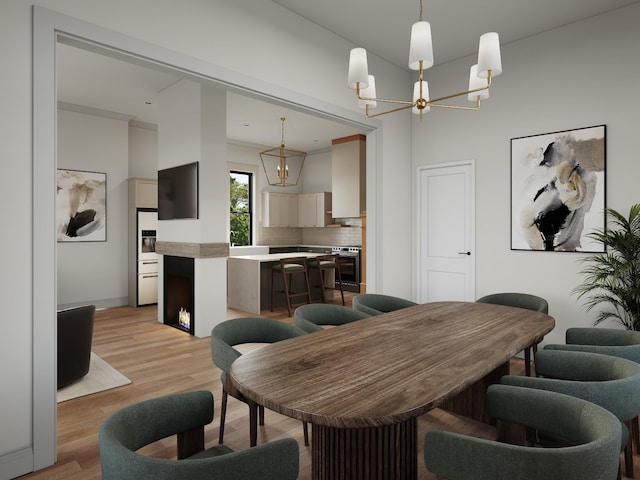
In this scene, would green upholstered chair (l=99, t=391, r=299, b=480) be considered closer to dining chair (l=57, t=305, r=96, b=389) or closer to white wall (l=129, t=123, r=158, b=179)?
dining chair (l=57, t=305, r=96, b=389)

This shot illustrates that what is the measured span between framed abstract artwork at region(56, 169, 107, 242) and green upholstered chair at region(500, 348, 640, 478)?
644 cm

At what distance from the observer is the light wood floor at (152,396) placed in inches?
93.0

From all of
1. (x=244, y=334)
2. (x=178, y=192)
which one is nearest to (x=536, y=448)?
(x=244, y=334)

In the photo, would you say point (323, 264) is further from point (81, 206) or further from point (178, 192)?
point (81, 206)

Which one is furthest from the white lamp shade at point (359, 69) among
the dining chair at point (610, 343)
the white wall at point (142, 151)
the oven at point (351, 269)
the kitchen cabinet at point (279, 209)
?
the kitchen cabinet at point (279, 209)

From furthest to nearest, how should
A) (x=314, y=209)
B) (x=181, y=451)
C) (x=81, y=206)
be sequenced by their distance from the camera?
(x=314, y=209) → (x=81, y=206) → (x=181, y=451)

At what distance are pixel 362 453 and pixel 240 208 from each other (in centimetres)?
759

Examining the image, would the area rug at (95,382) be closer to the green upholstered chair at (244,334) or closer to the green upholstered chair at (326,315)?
the green upholstered chair at (244,334)

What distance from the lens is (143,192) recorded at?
6652 mm

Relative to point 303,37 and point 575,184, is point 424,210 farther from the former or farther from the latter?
point 303,37

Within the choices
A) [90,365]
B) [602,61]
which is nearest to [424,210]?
[602,61]

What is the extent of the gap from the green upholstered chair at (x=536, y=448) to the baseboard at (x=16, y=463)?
6.99ft

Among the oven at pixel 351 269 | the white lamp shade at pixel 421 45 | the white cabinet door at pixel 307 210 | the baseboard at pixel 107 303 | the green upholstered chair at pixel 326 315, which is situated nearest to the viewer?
the white lamp shade at pixel 421 45

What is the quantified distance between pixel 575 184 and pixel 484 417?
2.41 metres
